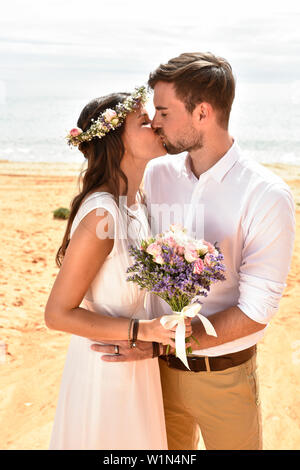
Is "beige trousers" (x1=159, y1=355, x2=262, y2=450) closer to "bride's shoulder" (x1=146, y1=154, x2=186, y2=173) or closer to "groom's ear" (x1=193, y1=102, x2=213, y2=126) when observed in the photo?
"bride's shoulder" (x1=146, y1=154, x2=186, y2=173)

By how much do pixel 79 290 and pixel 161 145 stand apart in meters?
1.08

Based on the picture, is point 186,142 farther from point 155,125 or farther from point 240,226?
point 240,226

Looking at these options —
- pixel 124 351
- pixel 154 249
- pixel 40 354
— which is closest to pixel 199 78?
pixel 154 249

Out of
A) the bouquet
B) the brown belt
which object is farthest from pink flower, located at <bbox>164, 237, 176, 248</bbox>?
the brown belt

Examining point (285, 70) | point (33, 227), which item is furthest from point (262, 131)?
point (33, 227)

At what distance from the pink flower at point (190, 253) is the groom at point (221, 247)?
0.59m

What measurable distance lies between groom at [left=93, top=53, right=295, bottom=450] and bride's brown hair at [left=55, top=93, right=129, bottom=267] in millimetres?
291

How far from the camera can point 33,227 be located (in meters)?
12.3

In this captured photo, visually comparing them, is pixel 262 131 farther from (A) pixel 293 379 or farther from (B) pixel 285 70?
(A) pixel 293 379

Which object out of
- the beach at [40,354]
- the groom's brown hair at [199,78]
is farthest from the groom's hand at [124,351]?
the groom's brown hair at [199,78]

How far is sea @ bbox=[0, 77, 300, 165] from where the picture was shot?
3969 centimetres

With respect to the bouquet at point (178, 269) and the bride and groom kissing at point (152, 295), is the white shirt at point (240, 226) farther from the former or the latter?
the bouquet at point (178, 269)

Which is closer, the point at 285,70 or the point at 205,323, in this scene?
the point at 205,323

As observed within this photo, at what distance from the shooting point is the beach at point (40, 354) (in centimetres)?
489
